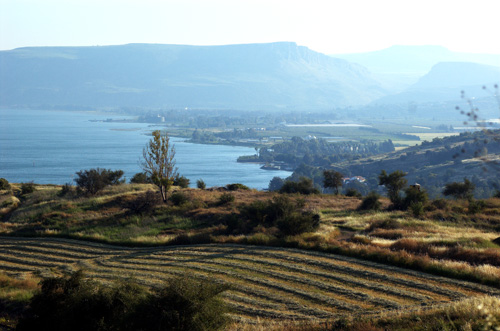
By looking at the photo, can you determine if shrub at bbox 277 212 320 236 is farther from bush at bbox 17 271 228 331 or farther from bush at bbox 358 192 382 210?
bush at bbox 17 271 228 331

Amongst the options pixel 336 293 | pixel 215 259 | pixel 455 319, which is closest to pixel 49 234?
pixel 215 259

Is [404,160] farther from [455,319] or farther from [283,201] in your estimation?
[455,319]

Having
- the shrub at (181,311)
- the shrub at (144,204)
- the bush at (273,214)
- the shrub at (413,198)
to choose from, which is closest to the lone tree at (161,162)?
the shrub at (144,204)

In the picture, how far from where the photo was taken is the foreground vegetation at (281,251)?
15.1 metres

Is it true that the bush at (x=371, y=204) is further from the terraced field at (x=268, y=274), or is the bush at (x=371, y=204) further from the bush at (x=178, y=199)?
the terraced field at (x=268, y=274)

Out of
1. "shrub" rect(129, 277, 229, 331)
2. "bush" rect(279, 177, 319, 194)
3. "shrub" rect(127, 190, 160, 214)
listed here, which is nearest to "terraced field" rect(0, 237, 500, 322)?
"shrub" rect(129, 277, 229, 331)

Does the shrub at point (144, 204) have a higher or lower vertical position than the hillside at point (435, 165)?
higher

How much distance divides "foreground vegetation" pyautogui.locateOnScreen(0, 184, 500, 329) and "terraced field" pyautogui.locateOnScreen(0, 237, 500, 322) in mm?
45

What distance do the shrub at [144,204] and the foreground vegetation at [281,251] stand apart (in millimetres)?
80

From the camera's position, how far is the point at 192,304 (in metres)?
11.3

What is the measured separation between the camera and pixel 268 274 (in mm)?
18125

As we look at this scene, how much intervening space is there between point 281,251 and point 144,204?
1362 centimetres

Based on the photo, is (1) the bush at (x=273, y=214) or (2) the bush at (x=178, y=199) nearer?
(1) the bush at (x=273, y=214)

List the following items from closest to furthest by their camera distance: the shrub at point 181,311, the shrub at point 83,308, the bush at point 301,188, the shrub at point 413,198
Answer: the shrub at point 181,311 < the shrub at point 83,308 < the shrub at point 413,198 < the bush at point 301,188
